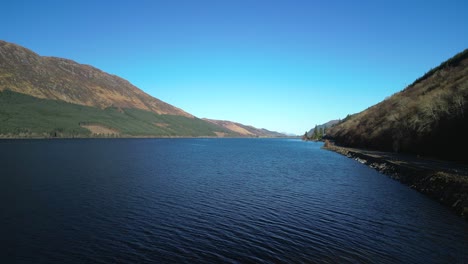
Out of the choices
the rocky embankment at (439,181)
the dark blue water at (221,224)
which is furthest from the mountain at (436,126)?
the dark blue water at (221,224)

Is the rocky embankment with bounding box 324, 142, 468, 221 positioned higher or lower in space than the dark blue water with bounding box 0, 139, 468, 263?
higher

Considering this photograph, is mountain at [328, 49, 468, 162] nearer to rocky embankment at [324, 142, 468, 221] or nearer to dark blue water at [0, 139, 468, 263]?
rocky embankment at [324, 142, 468, 221]

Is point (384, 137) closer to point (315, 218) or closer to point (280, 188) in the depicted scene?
point (280, 188)

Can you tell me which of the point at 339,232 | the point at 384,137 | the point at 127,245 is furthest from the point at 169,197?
the point at 384,137

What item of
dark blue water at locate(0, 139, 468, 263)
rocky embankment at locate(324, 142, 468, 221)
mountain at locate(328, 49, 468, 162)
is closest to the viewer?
dark blue water at locate(0, 139, 468, 263)

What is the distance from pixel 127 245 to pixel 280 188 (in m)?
23.6

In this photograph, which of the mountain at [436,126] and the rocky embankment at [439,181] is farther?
the mountain at [436,126]

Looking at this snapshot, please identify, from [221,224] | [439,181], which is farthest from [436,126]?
[221,224]

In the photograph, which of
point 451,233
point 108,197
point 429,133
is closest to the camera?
point 451,233

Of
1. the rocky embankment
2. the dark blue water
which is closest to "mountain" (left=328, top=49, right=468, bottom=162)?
the rocky embankment

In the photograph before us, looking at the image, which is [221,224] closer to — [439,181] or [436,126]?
[439,181]

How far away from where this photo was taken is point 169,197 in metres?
31.2

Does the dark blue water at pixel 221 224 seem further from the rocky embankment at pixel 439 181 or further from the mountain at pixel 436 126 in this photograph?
the mountain at pixel 436 126

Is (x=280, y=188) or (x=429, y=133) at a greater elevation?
(x=429, y=133)
